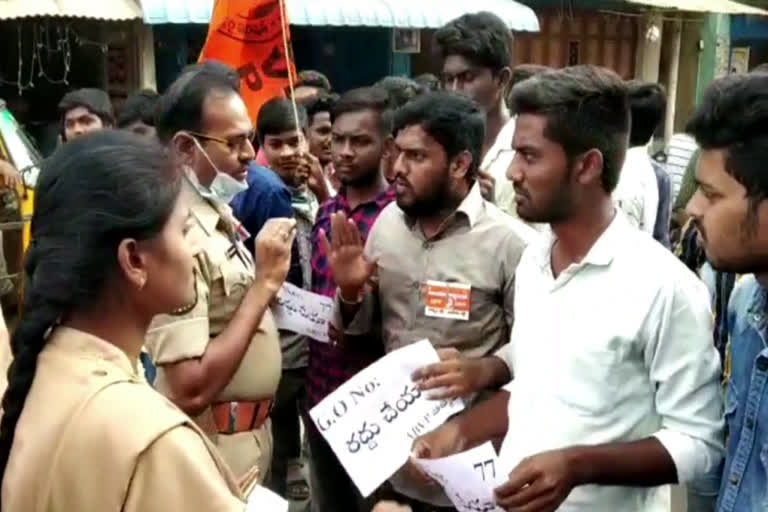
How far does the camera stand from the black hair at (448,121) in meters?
2.88

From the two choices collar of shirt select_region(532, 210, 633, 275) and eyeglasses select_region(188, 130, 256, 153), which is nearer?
collar of shirt select_region(532, 210, 633, 275)

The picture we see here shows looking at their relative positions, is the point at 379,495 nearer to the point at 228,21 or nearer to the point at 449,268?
the point at 449,268

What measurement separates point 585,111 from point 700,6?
43.6 feet

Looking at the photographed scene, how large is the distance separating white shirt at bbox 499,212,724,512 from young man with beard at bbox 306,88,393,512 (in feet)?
3.59

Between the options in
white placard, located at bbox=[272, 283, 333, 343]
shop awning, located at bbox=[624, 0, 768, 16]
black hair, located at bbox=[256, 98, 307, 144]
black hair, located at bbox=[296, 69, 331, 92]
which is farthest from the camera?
shop awning, located at bbox=[624, 0, 768, 16]

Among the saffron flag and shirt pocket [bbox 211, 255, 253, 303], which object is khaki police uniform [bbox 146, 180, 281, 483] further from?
the saffron flag

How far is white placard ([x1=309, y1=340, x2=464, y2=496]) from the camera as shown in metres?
2.48

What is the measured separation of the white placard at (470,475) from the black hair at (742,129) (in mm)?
804

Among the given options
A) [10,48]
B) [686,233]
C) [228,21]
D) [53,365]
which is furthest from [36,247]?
[10,48]

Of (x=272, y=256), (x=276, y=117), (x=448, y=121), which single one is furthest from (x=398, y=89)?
(x=272, y=256)

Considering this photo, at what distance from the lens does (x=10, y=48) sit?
387 inches

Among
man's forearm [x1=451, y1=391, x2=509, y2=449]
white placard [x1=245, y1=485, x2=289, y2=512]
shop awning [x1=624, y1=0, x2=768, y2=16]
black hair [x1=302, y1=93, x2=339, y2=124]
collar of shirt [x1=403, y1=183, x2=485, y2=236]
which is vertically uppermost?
shop awning [x1=624, y1=0, x2=768, y2=16]

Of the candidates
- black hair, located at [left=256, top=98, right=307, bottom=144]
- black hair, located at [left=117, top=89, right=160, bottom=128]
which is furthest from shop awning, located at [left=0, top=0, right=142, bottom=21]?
black hair, located at [left=256, top=98, right=307, bottom=144]

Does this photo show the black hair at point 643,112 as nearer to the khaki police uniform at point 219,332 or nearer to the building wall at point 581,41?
the khaki police uniform at point 219,332
